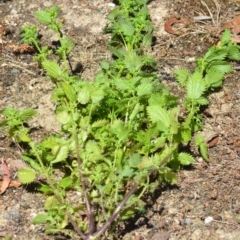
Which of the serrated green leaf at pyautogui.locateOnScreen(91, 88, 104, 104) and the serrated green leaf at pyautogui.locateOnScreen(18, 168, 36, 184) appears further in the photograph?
the serrated green leaf at pyautogui.locateOnScreen(91, 88, 104, 104)

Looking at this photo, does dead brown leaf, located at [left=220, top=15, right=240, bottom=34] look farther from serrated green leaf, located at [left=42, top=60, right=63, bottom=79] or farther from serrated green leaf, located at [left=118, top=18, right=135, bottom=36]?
serrated green leaf, located at [left=42, top=60, right=63, bottom=79]

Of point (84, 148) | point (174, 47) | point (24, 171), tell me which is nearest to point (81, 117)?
point (84, 148)

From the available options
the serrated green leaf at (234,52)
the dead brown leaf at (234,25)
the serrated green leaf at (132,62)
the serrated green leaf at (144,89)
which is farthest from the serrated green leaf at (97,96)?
the dead brown leaf at (234,25)

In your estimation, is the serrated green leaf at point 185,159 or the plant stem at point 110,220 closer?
the plant stem at point 110,220

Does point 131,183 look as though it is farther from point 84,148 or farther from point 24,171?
point 24,171

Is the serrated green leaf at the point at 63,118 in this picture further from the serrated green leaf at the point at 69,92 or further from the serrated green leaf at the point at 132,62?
the serrated green leaf at the point at 132,62

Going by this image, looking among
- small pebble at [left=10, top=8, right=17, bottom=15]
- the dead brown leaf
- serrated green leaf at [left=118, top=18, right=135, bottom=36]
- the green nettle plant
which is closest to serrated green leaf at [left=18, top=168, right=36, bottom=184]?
the green nettle plant

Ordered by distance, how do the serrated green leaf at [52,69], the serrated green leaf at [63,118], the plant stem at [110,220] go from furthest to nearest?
the serrated green leaf at [52,69] < the serrated green leaf at [63,118] < the plant stem at [110,220]
